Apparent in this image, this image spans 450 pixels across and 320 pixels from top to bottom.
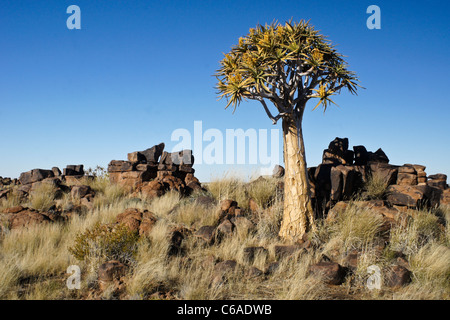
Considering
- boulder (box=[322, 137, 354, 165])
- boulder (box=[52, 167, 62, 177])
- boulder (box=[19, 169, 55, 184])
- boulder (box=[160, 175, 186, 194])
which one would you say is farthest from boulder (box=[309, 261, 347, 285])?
boulder (box=[52, 167, 62, 177])

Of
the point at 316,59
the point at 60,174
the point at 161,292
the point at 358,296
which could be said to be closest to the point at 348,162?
the point at 316,59

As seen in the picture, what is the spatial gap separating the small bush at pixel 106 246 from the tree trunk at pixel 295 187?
13.4 ft

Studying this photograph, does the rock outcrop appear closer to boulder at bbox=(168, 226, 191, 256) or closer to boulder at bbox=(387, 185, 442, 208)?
boulder at bbox=(168, 226, 191, 256)

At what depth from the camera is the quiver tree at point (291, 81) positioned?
873cm

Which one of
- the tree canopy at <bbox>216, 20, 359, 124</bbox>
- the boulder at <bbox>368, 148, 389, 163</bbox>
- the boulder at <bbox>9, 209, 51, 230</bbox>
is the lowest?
the boulder at <bbox>9, 209, 51, 230</bbox>

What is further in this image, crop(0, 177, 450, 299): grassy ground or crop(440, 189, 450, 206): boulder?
crop(440, 189, 450, 206): boulder

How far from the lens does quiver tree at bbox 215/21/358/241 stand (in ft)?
28.7

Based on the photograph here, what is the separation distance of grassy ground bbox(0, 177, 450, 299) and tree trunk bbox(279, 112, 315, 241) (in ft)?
1.31

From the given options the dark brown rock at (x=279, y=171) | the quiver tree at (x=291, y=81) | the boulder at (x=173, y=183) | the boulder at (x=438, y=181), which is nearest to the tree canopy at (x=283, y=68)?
the quiver tree at (x=291, y=81)

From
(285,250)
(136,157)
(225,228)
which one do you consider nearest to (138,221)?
(225,228)

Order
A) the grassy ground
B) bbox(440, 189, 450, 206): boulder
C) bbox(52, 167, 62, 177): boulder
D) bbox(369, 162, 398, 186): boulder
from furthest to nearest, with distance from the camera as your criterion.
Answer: bbox(52, 167, 62, 177): boulder → bbox(440, 189, 450, 206): boulder → bbox(369, 162, 398, 186): boulder → the grassy ground

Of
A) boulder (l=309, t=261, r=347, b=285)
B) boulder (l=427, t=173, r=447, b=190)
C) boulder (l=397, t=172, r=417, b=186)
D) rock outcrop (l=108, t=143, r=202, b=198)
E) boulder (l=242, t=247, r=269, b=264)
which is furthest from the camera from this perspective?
boulder (l=427, t=173, r=447, b=190)

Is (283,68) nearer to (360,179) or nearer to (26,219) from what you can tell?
(360,179)

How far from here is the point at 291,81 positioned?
9.40 metres
